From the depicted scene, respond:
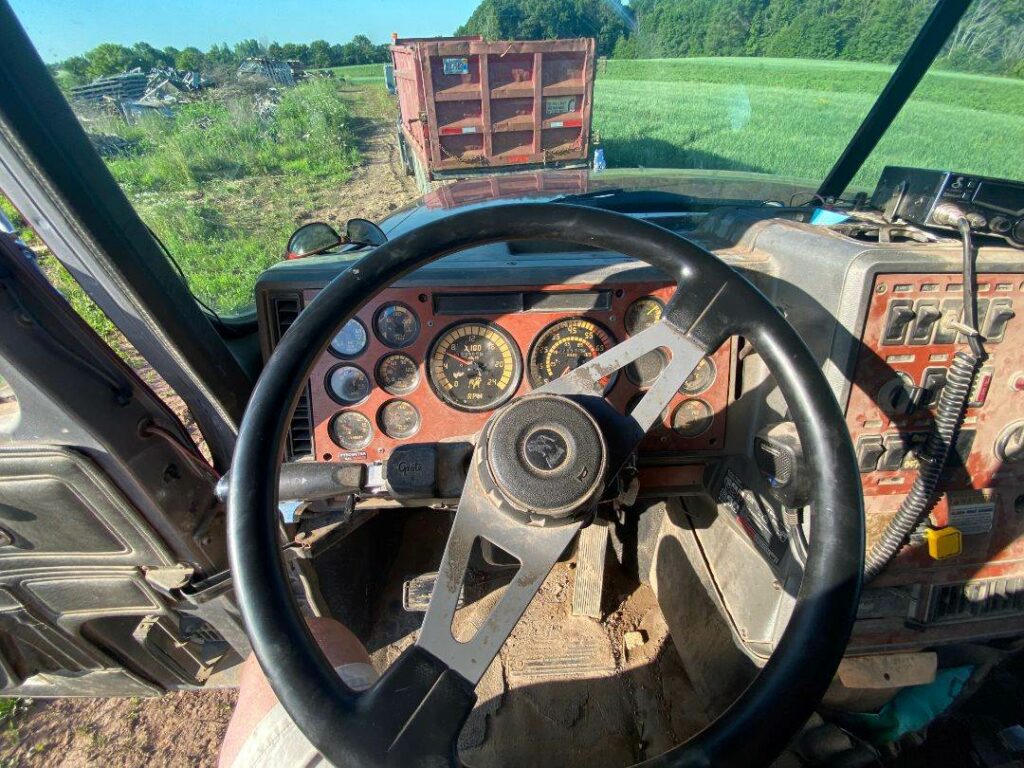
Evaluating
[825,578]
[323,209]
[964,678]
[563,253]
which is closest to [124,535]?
[563,253]

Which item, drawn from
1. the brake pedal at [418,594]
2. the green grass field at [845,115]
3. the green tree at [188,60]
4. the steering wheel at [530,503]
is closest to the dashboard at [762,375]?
the brake pedal at [418,594]

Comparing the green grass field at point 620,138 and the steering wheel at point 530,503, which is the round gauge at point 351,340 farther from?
the steering wheel at point 530,503

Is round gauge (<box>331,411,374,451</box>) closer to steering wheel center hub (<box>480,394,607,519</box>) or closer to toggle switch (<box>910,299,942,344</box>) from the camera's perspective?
steering wheel center hub (<box>480,394,607,519</box>)

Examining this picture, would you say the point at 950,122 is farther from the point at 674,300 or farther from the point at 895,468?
the point at 674,300

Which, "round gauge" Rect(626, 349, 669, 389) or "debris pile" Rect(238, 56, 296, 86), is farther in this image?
"debris pile" Rect(238, 56, 296, 86)

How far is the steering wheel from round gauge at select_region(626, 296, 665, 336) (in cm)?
69

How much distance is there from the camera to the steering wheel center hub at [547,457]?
1023mm

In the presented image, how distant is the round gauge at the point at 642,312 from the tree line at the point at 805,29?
4.39ft

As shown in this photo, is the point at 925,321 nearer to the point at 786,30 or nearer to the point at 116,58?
the point at 786,30

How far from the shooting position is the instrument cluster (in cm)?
182

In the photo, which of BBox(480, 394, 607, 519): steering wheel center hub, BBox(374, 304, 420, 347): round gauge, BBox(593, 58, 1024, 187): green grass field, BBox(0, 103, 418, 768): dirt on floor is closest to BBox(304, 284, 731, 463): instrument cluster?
BBox(374, 304, 420, 347): round gauge

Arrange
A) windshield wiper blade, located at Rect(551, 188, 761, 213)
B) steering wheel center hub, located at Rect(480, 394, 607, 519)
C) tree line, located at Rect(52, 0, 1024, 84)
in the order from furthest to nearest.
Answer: windshield wiper blade, located at Rect(551, 188, 761, 213)
tree line, located at Rect(52, 0, 1024, 84)
steering wheel center hub, located at Rect(480, 394, 607, 519)

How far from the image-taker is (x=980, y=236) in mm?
1813

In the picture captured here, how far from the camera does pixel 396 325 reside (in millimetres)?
1849
